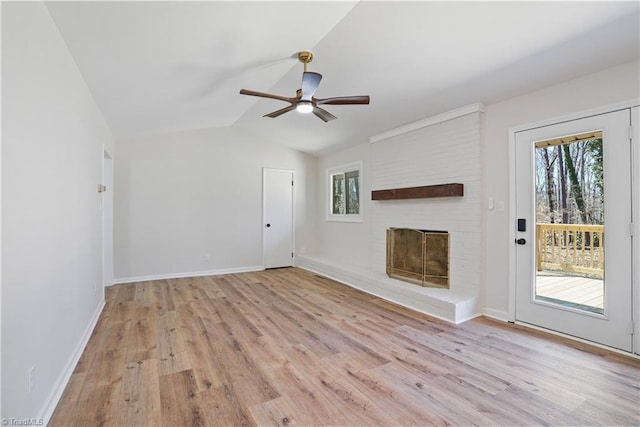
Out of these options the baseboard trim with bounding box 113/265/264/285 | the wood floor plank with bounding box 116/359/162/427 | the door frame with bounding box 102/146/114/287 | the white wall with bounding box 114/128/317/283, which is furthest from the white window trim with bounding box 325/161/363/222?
the wood floor plank with bounding box 116/359/162/427

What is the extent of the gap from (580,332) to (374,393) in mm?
2157

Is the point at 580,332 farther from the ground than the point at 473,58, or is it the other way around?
the point at 473,58

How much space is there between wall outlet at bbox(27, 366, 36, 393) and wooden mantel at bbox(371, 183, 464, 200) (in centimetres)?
386

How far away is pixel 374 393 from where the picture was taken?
79.2 inches

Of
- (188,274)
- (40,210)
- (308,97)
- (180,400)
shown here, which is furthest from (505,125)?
(188,274)

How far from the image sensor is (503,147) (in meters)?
3.33

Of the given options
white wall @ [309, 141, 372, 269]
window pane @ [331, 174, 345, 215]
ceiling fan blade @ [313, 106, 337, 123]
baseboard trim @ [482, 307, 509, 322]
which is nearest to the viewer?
ceiling fan blade @ [313, 106, 337, 123]

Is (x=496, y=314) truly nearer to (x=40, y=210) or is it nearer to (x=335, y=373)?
(x=335, y=373)

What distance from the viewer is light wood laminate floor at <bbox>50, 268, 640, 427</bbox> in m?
1.81

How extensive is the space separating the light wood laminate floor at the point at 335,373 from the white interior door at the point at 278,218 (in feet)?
8.90


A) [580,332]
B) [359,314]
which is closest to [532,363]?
[580,332]

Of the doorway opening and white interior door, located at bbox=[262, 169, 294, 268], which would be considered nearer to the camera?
the doorway opening

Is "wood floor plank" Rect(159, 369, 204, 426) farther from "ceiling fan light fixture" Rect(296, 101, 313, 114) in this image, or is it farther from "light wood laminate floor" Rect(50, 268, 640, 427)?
"ceiling fan light fixture" Rect(296, 101, 313, 114)

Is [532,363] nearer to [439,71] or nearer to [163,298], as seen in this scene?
[439,71]
